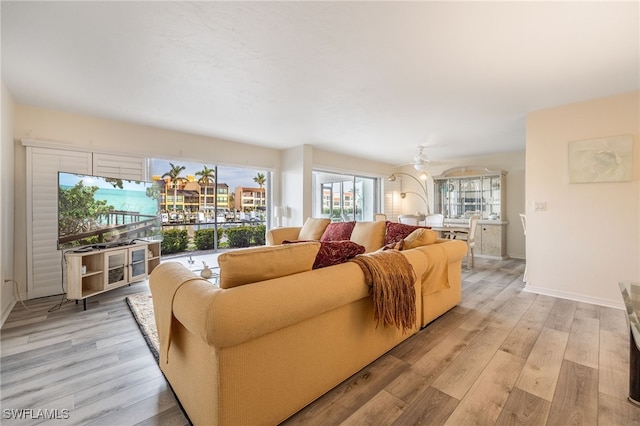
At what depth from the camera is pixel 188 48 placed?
83.3 inches

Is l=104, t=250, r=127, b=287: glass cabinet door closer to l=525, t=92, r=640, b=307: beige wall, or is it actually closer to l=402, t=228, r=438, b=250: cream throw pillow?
l=402, t=228, r=438, b=250: cream throw pillow

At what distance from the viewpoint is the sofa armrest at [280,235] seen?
443 cm

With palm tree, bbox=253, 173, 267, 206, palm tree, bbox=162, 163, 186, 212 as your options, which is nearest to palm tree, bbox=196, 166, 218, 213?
palm tree, bbox=162, 163, 186, 212

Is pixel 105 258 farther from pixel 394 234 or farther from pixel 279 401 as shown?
pixel 394 234

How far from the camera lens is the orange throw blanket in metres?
1.76

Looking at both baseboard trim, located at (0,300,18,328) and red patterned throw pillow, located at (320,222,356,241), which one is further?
red patterned throw pillow, located at (320,222,356,241)

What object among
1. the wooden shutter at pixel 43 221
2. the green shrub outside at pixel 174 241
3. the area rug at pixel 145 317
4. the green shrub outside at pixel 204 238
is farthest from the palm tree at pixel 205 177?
the area rug at pixel 145 317

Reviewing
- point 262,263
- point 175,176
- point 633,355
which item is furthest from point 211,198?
point 633,355

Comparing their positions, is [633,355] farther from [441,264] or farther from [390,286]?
[390,286]

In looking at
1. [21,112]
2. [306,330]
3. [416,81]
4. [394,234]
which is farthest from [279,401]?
[21,112]

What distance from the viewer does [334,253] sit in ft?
5.93

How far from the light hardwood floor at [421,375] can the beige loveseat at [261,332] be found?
173mm

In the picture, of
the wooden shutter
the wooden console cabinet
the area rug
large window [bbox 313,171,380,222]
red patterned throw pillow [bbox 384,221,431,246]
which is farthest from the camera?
large window [bbox 313,171,380,222]

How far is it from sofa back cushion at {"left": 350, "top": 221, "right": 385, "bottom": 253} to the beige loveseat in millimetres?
1477
